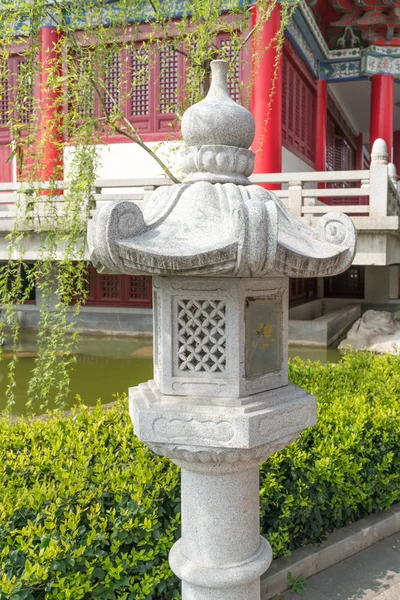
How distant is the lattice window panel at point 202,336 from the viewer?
7.56 feet

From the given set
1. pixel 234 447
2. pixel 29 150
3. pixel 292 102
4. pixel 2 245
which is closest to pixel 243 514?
pixel 234 447

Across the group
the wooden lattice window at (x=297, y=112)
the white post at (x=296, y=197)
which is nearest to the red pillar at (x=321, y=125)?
the wooden lattice window at (x=297, y=112)

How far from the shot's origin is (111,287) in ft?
46.1

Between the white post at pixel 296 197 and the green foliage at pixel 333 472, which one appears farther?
the white post at pixel 296 197

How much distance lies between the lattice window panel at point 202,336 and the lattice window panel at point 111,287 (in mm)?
11765

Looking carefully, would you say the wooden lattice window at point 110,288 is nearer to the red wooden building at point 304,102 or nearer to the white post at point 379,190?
the red wooden building at point 304,102

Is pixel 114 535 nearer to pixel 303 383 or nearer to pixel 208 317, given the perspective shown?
pixel 208 317

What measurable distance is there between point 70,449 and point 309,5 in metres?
12.4

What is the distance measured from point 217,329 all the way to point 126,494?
1123mm

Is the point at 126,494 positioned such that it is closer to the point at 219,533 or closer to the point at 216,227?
the point at 219,533

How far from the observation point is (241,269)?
200cm

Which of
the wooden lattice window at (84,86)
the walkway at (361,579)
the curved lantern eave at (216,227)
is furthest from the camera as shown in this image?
the wooden lattice window at (84,86)

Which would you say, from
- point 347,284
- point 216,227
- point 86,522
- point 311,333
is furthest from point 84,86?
point 347,284

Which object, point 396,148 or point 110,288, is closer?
point 110,288
